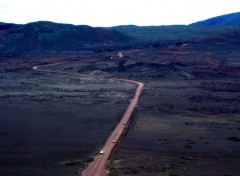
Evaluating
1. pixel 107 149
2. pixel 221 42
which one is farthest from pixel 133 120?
pixel 221 42

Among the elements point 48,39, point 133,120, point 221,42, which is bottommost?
point 133,120

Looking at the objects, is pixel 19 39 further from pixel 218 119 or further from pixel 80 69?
pixel 218 119

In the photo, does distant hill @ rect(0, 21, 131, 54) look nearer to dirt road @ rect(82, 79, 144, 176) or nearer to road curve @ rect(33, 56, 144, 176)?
road curve @ rect(33, 56, 144, 176)

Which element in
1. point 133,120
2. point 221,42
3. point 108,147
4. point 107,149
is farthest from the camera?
point 221,42

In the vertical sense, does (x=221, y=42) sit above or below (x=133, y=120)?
above

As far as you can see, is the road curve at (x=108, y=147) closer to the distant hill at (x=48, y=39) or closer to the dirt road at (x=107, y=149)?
the dirt road at (x=107, y=149)

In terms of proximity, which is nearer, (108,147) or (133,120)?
(108,147)

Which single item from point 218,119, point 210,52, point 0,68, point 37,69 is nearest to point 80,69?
point 37,69

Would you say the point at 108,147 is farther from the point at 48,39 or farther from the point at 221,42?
the point at 48,39
